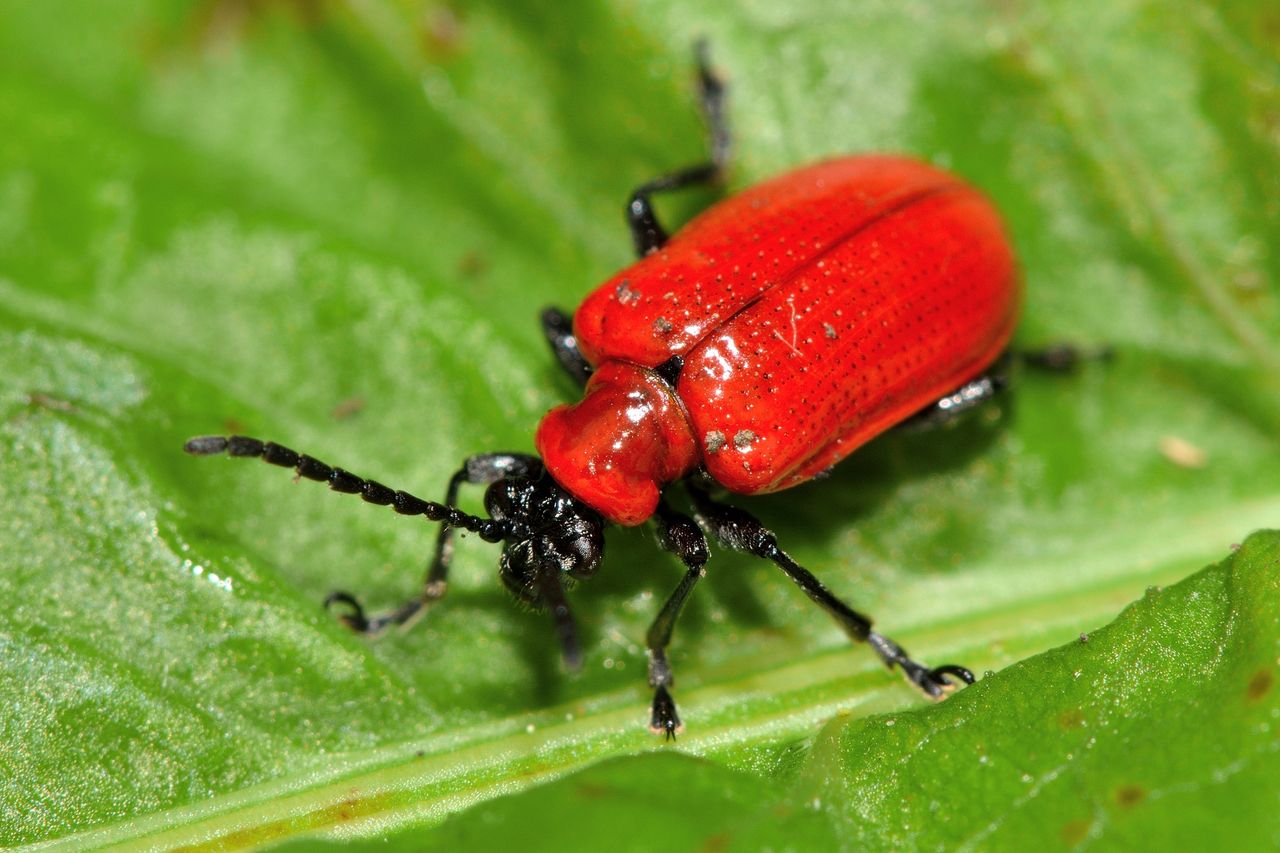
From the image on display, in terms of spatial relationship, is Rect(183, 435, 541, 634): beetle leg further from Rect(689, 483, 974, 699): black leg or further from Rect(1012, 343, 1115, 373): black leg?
Rect(1012, 343, 1115, 373): black leg

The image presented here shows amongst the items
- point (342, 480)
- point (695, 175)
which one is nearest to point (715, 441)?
point (695, 175)

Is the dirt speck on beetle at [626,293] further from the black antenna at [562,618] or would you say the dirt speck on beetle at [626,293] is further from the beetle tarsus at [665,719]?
the beetle tarsus at [665,719]

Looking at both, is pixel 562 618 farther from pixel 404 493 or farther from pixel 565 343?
pixel 565 343

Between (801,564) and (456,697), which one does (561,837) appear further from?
(801,564)

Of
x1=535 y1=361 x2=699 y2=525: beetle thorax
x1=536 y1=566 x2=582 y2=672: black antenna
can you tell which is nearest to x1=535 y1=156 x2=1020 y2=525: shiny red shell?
x1=535 y1=361 x2=699 y2=525: beetle thorax

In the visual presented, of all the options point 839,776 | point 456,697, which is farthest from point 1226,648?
point 456,697

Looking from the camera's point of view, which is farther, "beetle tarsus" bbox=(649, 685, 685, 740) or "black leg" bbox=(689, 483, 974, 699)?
"black leg" bbox=(689, 483, 974, 699)
